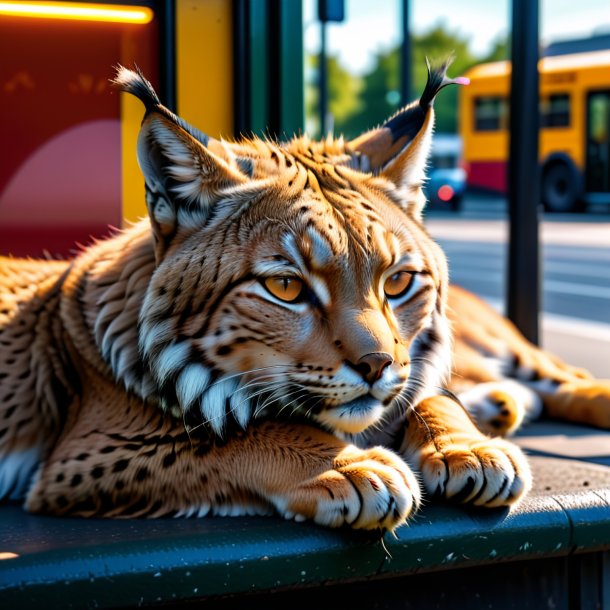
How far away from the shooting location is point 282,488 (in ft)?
7.27

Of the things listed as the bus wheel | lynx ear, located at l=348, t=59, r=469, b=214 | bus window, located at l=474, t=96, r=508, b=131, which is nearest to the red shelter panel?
lynx ear, located at l=348, t=59, r=469, b=214

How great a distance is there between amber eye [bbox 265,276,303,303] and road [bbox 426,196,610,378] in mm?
2817

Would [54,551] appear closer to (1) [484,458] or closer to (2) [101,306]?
(2) [101,306]

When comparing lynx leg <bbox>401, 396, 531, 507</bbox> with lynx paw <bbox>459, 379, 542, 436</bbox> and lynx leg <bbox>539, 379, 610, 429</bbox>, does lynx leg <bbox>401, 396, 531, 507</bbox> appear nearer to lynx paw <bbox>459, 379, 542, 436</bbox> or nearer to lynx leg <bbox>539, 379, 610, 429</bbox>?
lynx paw <bbox>459, 379, 542, 436</bbox>

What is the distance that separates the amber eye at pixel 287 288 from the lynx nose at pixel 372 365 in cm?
22

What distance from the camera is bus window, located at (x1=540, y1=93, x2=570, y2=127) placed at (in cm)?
2117

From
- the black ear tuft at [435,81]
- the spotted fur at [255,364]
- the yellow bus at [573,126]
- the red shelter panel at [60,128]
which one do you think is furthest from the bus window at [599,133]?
the spotted fur at [255,364]

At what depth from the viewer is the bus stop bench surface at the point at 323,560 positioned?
80.9 inches

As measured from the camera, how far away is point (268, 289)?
2236 mm

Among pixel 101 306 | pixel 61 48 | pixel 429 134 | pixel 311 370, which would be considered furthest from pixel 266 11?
pixel 311 370

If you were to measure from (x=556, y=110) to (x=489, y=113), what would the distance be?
2.55m

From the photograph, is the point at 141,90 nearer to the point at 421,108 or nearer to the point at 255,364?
the point at 255,364

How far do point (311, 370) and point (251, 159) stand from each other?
59 centimetres

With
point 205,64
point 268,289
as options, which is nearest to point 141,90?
point 268,289
